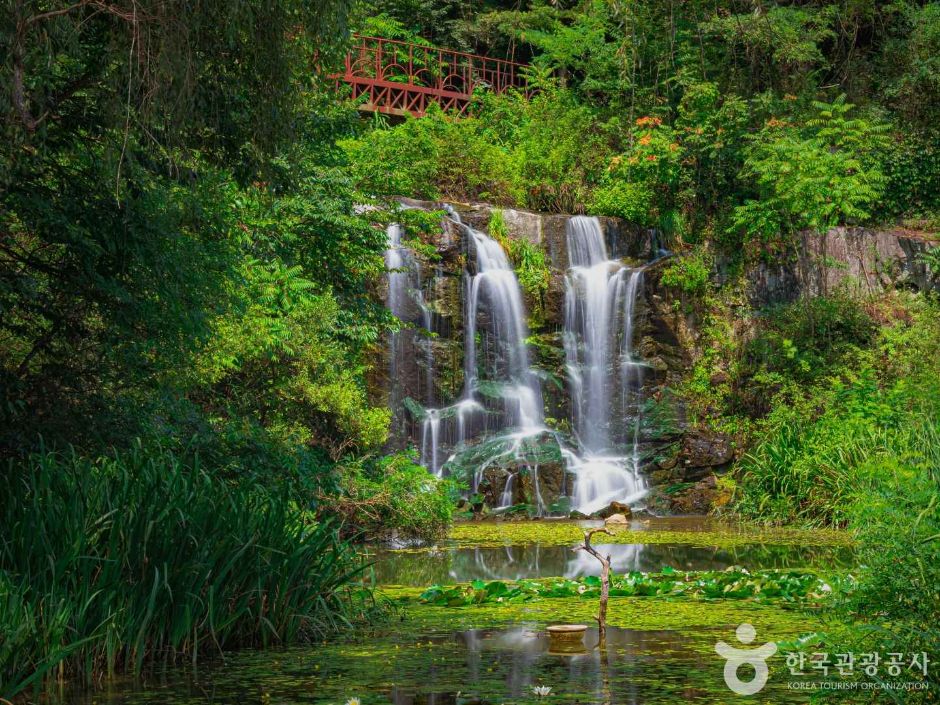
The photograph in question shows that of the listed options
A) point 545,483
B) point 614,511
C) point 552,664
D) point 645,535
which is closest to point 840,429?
point 614,511

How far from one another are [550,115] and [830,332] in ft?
28.9

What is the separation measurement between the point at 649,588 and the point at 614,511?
27.4ft

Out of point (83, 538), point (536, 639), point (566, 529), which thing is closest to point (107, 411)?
point (83, 538)

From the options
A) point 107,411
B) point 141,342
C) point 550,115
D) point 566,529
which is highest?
point 550,115

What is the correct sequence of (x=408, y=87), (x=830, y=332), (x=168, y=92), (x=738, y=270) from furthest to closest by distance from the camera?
(x=408, y=87) < (x=738, y=270) < (x=830, y=332) < (x=168, y=92)

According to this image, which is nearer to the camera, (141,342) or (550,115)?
(141,342)

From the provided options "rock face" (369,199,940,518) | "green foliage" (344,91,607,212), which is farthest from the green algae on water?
"green foliage" (344,91,607,212)

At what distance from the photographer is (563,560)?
11.4m

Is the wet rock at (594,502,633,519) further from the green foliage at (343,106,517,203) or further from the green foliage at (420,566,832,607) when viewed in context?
the green foliage at (420,566,832,607)

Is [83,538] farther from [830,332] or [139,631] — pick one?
[830,332]

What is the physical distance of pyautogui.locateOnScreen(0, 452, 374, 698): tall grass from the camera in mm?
5523

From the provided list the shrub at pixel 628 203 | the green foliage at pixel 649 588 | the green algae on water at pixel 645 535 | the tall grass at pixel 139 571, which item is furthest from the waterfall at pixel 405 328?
the tall grass at pixel 139 571

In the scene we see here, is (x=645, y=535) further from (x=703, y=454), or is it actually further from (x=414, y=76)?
(x=414, y=76)

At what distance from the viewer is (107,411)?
752 centimetres
